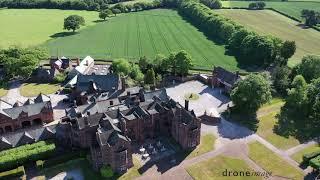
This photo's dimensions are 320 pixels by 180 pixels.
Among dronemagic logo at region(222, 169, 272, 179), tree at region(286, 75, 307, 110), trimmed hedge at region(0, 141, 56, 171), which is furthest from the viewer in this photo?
tree at region(286, 75, 307, 110)

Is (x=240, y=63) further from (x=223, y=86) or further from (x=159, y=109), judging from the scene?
(x=159, y=109)

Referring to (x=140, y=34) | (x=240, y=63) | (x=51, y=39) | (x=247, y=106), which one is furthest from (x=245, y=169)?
(x=51, y=39)

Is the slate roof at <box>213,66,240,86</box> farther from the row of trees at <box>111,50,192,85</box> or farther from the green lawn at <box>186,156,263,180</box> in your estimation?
the green lawn at <box>186,156,263,180</box>

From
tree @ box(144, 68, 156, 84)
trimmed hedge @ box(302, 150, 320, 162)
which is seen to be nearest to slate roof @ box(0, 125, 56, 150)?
tree @ box(144, 68, 156, 84)

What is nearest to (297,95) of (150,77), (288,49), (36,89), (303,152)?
(303,152)

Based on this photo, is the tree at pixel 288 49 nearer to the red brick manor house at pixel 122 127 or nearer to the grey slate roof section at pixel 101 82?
the red brick manor house at pixel 122 127
